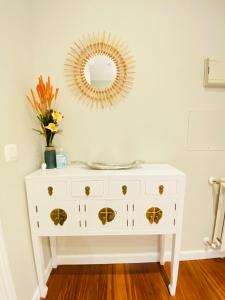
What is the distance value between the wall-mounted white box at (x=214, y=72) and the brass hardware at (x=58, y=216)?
1.52 metres

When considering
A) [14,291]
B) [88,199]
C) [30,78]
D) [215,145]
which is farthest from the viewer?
[215,145]

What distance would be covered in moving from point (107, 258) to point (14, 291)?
82 centimetres

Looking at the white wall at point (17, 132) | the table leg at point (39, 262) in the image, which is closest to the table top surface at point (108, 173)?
the white wall at point (17, 132)

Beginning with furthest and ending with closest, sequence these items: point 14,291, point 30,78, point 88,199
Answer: point 30,78 < point 88,199 < point 14,291

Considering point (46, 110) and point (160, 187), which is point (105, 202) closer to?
point (160, 187)

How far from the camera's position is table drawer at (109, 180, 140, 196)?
1.13 meters

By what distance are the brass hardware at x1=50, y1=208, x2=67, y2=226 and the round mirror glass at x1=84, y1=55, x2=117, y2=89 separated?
39.8 inches

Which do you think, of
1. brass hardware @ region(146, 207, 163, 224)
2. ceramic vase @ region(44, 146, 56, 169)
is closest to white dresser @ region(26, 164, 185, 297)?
brass hardware @ region(146, 207, 163, 224)

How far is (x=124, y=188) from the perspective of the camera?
44.5 inches

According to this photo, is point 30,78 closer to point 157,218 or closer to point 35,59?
point 35,59

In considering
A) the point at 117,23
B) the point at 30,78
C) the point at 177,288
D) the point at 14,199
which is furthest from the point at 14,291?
the point at 117,23

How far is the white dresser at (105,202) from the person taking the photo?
112 centimetres

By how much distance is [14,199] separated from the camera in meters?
1.04

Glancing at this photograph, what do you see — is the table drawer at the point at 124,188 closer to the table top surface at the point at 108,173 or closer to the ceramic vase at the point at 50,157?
the table top surface at the point at 108,173
